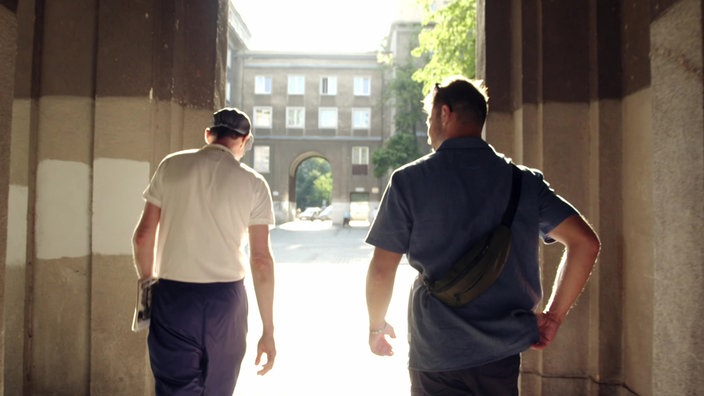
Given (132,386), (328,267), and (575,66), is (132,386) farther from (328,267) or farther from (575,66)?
(328,267)

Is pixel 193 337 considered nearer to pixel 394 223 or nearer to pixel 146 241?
pixel 146 241

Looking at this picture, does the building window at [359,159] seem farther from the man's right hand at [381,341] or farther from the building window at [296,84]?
the man's right hand at [381,341]

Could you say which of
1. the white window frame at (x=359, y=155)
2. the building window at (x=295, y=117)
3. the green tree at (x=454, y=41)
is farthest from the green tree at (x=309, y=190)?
the green tree at (x=454, y=41)

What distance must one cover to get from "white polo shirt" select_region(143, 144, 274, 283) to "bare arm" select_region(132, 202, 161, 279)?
4cm

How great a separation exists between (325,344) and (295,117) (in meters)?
41.5

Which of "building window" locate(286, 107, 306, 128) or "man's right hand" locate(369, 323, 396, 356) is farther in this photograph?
"building window" locate(286, 107, 306, 128)

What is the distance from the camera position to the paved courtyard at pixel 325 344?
203 inches

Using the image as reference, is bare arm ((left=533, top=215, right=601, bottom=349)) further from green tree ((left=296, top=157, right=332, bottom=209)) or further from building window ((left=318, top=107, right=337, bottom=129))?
green tree ((left=296, top=157, right=332, bottom=209))

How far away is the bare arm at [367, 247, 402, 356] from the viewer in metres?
2.34

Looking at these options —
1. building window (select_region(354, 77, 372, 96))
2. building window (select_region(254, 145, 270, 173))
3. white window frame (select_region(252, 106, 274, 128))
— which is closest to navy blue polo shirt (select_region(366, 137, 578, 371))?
building window (select_region(254, 145, 270, 173))

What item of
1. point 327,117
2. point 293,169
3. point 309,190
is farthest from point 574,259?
point 309,190

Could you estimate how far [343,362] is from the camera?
19.6 ft

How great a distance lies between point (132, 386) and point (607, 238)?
401 centimetres

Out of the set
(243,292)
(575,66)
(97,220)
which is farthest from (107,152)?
(575,66)
